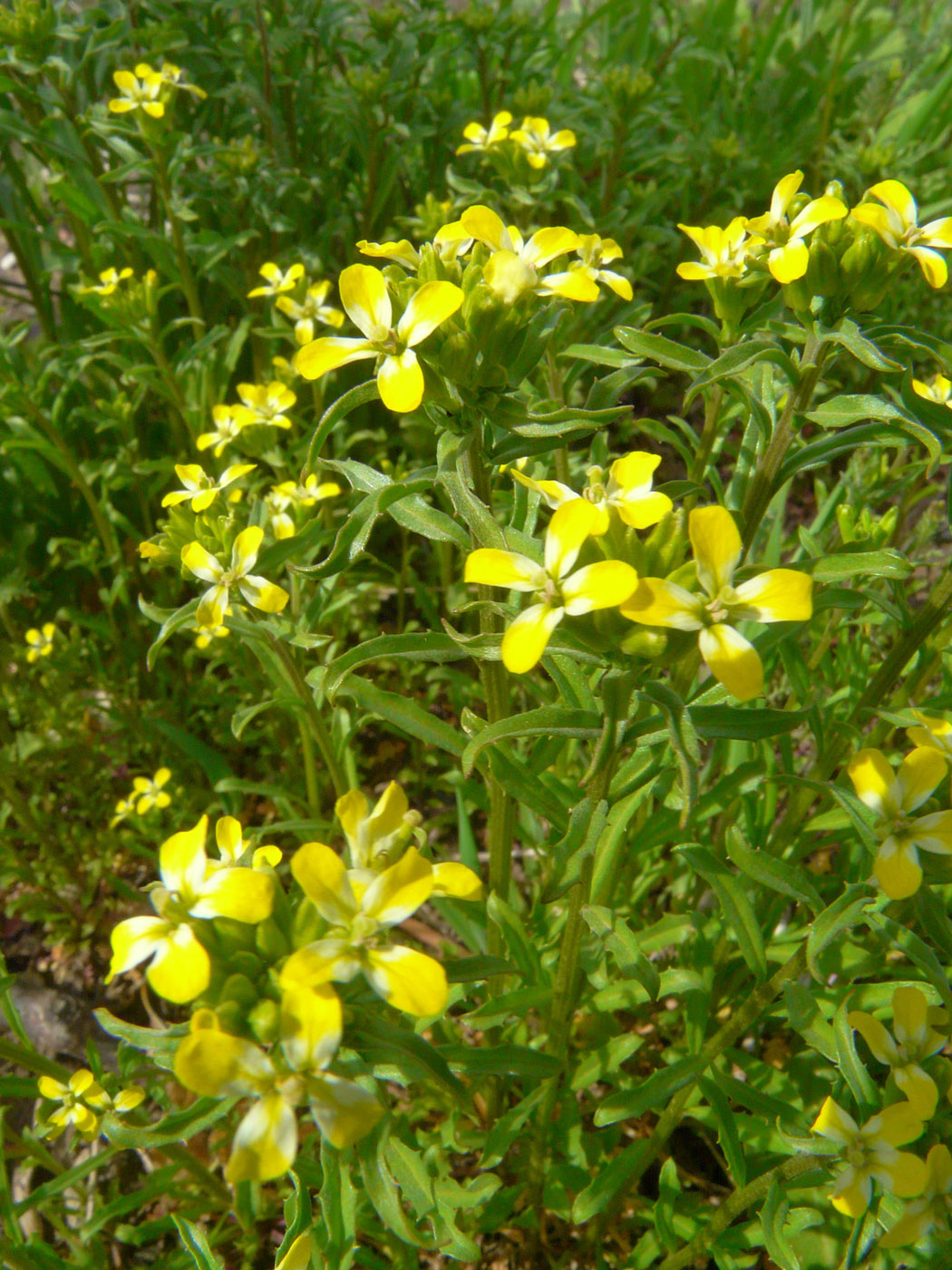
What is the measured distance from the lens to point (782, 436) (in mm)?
1733

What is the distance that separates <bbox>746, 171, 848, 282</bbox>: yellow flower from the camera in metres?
1.54

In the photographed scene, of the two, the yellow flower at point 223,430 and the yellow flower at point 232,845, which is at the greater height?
the yellow flower at point 223,430

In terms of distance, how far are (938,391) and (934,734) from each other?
865mm

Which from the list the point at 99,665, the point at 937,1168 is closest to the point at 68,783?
the point at 99,665

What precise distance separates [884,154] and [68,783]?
15.7 feet

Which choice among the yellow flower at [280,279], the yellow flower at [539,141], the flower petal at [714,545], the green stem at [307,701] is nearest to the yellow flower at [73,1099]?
the green stem at [307,701]

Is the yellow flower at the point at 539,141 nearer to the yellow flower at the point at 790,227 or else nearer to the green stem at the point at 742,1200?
the yellow flower at the point at 790,227

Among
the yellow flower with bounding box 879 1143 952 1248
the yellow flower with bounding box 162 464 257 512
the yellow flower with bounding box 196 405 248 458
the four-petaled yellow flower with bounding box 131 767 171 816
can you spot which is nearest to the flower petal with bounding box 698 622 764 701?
the yellow flower with bounding box 879 1143 952 1248

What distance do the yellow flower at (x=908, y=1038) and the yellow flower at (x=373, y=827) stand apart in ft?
2.81

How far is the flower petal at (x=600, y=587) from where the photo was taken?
1.23 metres

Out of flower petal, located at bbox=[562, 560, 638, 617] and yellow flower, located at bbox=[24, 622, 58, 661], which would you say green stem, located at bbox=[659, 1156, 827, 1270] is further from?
yellow flower, located at bbox=[24, 622, 58, 661]

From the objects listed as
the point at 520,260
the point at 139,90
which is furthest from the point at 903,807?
the point at 139,90

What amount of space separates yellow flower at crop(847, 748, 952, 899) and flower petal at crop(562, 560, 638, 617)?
61cm

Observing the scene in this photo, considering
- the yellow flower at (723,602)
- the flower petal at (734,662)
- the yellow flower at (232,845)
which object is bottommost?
the yellow flower at (232,845)
